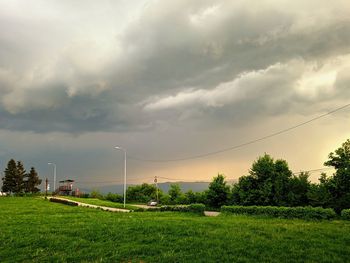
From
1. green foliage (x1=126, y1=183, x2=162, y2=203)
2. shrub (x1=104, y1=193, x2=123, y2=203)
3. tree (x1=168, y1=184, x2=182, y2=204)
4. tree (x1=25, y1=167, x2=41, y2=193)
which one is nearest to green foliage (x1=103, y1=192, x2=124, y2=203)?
shrub (x1=104, y1=193, x2=123, y2=203)

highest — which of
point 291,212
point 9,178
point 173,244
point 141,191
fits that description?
point 9,178

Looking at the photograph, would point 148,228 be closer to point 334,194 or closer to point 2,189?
point 334,194

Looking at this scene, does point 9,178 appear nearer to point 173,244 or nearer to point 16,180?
point 16,180

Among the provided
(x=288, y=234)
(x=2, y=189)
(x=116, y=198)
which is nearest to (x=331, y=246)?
(x=288, y=234)

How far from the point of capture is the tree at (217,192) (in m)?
64.5

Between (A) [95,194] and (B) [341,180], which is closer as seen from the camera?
(B) [341,180]

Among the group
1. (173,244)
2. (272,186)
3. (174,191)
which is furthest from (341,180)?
(174,191)

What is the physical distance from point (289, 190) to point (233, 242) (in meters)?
40.3

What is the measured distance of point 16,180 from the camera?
399 ft

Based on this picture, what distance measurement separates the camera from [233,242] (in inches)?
696

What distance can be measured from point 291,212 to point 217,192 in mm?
27650

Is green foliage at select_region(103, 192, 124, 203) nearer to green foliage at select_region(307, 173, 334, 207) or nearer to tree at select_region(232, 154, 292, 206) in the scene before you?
tree at select_region(232, 154, 292, 206)

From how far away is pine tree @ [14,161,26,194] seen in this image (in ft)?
399

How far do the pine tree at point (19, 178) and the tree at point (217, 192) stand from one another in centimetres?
8116
